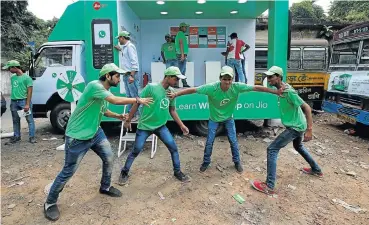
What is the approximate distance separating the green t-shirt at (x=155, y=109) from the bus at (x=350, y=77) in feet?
15.4

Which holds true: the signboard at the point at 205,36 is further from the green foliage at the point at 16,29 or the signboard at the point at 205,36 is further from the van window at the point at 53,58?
the green foliage at the point at 16,29

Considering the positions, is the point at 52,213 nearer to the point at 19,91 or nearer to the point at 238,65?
the point at 19,91

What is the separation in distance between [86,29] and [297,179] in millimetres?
4642

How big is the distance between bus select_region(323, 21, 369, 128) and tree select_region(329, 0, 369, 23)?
50.5ft

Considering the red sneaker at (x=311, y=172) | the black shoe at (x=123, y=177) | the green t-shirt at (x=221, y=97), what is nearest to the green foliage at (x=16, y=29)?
the black shoe at (x=123, y=177)

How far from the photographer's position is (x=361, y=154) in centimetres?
577

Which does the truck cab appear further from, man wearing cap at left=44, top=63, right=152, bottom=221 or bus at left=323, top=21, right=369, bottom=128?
bus at left=323, top=21, right=369, bottom=128

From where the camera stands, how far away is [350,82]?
715 cm

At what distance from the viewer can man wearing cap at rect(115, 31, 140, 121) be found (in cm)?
553

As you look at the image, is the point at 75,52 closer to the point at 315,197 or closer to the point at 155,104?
the point at 155,104

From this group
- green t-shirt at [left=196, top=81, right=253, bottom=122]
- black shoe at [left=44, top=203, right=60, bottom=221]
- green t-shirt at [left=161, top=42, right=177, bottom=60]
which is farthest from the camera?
green t-shirt at [left=161, top=42, right=177, bottom=60]

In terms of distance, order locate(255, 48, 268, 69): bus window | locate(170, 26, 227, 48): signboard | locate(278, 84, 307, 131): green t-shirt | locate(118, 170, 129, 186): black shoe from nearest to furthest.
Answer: locate(278, 84, 307, 131): green t-shirt
locate(118, 170, 129, 186): black shoe
locate(170, 26, 227, 48): signboard
locate(255, 48, 268, 69): bus window

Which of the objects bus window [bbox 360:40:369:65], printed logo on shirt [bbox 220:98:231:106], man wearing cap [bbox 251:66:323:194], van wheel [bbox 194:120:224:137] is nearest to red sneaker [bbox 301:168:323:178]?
man wearing cap [bbox 251:66:323:194]

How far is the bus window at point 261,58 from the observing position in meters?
9.98
